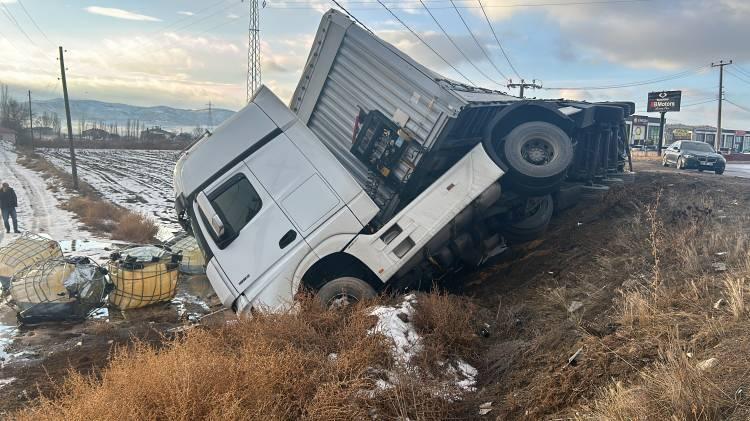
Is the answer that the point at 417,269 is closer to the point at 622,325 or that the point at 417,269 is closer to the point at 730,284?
the point at 622,325

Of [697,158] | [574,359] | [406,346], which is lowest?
[406,346]

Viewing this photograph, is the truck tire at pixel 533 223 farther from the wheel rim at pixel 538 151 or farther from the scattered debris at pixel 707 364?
the scattered debris at pixel 707 364

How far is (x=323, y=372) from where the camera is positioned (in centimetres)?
352

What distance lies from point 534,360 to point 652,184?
638 cm

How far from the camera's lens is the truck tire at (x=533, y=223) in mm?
6363

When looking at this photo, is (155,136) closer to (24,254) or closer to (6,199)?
(6,199)

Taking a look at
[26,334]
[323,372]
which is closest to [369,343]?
[323,372]

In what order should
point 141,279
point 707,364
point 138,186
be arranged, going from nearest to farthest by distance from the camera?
1. point 707,364
2. point 141,279
3. point 138,186

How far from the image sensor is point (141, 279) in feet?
23.4

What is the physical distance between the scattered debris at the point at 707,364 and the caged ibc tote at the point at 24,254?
26.9 ft

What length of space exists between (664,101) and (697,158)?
2332cm

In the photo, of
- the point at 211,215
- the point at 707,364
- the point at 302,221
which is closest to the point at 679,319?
the point at 707,364

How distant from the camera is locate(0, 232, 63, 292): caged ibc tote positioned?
761 cm

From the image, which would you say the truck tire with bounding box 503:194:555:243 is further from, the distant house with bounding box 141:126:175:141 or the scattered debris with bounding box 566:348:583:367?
the distant house with bounding box 141:126:175:141
